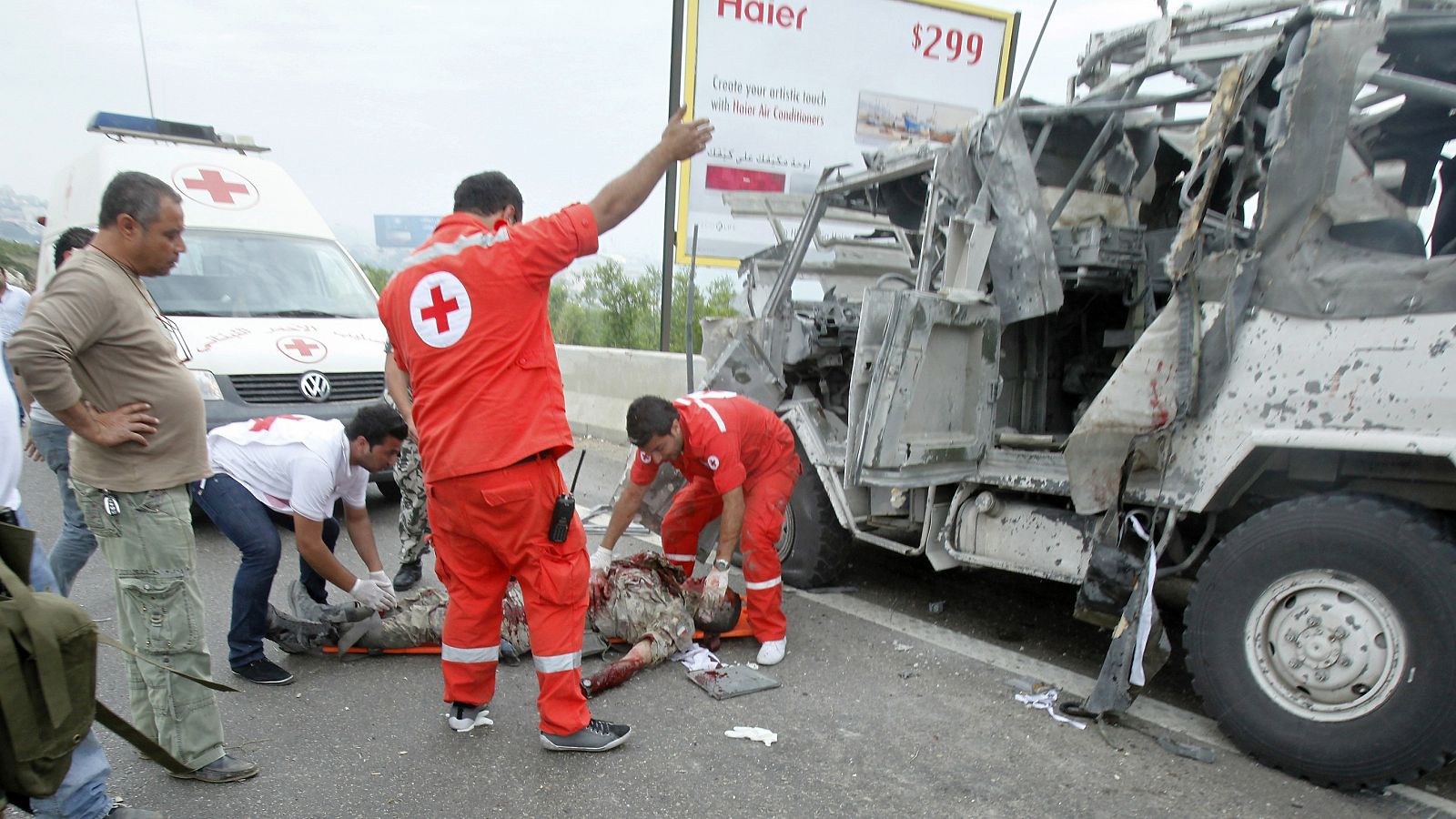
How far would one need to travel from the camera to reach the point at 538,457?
8.87 feet

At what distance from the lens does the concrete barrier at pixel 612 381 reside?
25.4 ft

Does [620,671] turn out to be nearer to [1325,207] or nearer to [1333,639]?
[1333,639]

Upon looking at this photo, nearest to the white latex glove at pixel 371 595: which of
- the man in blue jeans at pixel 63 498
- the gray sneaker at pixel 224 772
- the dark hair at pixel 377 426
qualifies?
the dark hair at pixel 377 426

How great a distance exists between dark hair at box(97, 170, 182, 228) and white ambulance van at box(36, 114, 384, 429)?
9.51 ft

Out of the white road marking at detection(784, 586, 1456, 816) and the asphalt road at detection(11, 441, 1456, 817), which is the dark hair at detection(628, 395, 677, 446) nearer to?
the asphalt road at detection(11, 441, 1456, 817)

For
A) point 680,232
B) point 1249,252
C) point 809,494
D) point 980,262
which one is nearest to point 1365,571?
point 1249,252

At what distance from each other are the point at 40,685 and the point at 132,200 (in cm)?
131

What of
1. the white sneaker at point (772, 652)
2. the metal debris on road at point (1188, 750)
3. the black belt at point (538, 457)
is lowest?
the white sneaker at point (772, 652)

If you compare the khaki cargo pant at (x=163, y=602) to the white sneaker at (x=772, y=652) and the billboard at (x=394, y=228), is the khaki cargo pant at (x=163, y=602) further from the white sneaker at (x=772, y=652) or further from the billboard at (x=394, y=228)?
the billboard at (x=394, y=228)

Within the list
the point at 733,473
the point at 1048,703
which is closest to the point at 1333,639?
the point at 1048,703

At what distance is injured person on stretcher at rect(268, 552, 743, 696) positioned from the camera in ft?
11.4

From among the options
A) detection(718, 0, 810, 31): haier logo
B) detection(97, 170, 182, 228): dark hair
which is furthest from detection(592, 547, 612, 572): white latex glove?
detection(718, 0, 810, 31): haier logo

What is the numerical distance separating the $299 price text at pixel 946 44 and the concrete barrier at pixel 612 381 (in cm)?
488

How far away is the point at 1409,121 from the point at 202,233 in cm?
691
